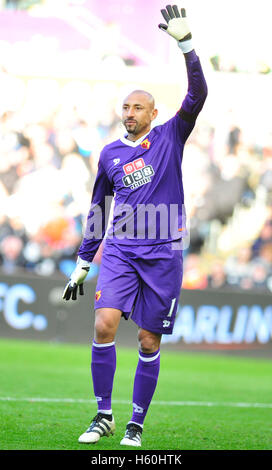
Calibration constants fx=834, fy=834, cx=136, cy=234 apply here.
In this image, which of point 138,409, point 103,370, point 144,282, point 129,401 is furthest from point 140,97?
point 129,401

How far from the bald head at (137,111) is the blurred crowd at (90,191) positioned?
788 cm

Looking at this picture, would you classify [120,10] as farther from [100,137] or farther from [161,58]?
[100,137]

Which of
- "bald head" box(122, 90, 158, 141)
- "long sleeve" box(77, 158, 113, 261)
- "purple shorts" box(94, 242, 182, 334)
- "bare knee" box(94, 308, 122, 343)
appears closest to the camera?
"bare knee" box(94, 308, 122, 343)

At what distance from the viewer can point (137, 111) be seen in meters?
5.54

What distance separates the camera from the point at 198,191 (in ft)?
51.1

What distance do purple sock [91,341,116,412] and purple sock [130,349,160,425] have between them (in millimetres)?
192

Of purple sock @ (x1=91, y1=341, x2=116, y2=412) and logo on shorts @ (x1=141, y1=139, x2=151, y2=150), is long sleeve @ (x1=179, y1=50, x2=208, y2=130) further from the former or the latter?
purple sock @ (x1=91, y1=341, x2=116, y2=412)

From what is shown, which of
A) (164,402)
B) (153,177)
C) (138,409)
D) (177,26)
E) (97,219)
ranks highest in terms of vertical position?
(177,26)

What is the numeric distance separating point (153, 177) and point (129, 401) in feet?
9.55

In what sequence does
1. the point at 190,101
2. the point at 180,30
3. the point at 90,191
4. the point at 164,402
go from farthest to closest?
the point at 90,191
the point at 164,402
the point at 190,101
the point at 180,30

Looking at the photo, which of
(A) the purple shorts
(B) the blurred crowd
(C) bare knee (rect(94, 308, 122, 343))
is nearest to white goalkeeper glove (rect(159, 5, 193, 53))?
(A) the purple shorts

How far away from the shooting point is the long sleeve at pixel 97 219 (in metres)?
5.77

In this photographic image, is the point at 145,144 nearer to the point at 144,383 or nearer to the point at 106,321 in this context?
the point at 106,321

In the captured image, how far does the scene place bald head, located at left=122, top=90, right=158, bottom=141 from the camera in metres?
5.52
